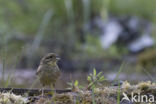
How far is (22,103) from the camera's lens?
298 cm

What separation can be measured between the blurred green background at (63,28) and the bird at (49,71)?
7254mm

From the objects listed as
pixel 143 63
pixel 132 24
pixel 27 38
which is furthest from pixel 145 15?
pixel 27 38

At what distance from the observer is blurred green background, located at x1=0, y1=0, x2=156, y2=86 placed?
12.2m

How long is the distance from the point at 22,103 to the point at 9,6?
1205cm

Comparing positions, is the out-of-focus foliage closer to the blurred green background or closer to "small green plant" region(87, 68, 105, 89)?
the blurred green background

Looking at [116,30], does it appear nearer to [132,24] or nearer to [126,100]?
[132,24]

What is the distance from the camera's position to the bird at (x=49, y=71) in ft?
13.7

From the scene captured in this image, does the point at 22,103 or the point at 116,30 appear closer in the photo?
the point at 22,103

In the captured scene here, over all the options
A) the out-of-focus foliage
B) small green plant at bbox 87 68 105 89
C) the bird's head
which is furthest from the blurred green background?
small green plant at bbox 87 68 105 89

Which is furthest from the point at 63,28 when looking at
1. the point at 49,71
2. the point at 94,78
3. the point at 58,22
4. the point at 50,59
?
the point at 94,78

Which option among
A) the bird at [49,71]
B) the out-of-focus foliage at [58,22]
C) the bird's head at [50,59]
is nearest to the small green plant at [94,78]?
the bird at [49,71]

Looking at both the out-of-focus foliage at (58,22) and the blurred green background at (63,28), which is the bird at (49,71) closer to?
the blurred green background at (63,28)

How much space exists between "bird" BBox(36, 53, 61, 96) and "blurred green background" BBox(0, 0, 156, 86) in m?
7.25

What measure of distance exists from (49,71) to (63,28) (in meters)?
9.88
